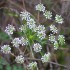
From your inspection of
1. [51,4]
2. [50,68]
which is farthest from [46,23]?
[50,68]

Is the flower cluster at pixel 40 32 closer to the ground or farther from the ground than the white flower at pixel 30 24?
closer to the ground

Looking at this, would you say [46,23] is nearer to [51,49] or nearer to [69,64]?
[51,49]

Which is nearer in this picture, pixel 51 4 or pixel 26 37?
pixel 26 37

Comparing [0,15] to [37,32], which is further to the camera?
[0,15]

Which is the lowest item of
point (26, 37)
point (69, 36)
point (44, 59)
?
point (44, 59)

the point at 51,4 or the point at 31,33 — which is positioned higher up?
the point at 51,4

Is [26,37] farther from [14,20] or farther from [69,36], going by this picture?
[69,36]

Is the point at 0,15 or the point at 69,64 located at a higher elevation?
the point at 0,15

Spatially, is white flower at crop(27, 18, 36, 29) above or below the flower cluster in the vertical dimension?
above

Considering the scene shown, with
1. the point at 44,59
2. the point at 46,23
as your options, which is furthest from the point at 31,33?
the point at 46,23
